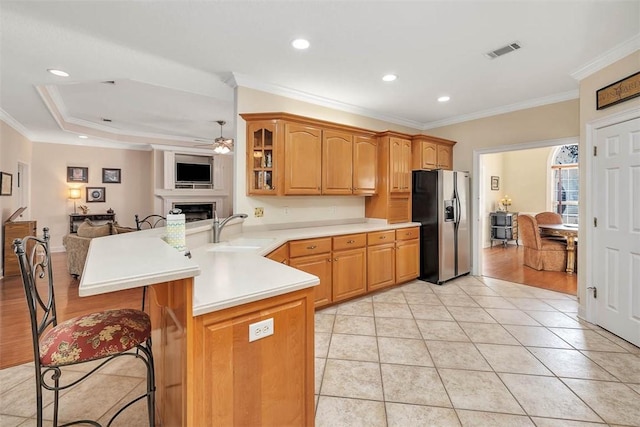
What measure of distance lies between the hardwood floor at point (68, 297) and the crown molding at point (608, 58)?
8.86 ft

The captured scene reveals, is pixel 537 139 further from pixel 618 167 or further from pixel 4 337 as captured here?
pixel 4 337

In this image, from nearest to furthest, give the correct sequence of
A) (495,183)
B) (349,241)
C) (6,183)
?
(349,241) → (6,183) → (495,183)

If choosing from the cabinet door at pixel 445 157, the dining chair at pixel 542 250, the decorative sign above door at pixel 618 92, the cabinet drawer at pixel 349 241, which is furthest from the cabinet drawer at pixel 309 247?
the dining chair at pixel 542 250

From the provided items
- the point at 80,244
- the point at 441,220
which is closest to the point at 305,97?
the point at 441,220

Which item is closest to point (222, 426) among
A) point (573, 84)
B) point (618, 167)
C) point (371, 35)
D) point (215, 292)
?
point (215, 292)

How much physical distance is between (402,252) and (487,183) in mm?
4672

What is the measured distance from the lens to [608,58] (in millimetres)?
2768

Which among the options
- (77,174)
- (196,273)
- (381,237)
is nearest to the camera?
(196,273)

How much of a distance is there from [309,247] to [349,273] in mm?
696

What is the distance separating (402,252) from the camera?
13.7 feet

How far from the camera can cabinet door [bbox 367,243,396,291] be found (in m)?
3.78

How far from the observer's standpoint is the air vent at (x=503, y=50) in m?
2.61

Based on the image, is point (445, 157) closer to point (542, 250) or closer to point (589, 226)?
point (589, 226)

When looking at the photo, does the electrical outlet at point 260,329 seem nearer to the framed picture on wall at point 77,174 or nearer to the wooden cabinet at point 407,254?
the wooden cabinet at point 407,254
